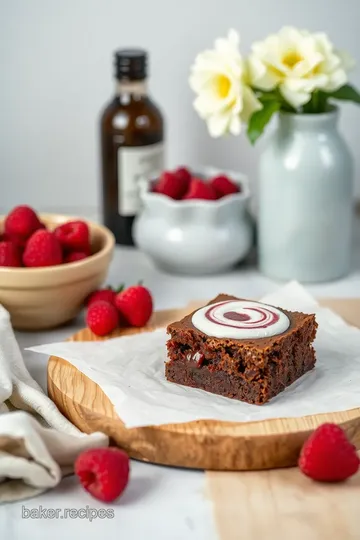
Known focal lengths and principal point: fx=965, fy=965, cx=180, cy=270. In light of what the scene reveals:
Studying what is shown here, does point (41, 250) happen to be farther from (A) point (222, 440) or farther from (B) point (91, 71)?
(B) point (91, 71)

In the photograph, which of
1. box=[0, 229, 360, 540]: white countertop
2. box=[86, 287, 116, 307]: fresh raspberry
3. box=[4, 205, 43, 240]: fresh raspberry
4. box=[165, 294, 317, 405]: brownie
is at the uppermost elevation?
box=[4, 205, 43, 240]: fresh raspberry

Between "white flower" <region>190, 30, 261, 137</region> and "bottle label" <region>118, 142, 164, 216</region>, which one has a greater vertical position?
"white flower" <region>190, 30, 261, 137</region>

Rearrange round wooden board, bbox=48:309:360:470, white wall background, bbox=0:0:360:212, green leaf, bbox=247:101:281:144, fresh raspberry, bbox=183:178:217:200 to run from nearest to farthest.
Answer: round wooden board, bbox=48:309:360:470, green leaf, bbox=247:101:281:144, fresh raspberry, bbox=183:178:217:200, white wall background, bbox=0:0:360:212

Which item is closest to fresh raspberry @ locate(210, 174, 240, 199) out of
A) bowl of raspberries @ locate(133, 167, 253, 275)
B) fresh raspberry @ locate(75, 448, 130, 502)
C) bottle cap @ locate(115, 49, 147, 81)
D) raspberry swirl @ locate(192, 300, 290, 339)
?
bowl of raspberries @ locate(133, 167, 253, 275)

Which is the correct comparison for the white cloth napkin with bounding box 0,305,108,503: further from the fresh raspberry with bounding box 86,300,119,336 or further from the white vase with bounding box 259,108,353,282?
the white vase with bounding box 259,108,353,282

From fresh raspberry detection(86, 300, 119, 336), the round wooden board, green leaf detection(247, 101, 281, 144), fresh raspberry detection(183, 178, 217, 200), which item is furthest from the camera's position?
fresh raspberry detection(183, 178, 217, 200)

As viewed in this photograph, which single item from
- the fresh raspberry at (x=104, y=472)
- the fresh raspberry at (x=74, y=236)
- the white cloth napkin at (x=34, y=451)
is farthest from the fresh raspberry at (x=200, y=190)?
the fresh raspberry at (x=104, y=472)
